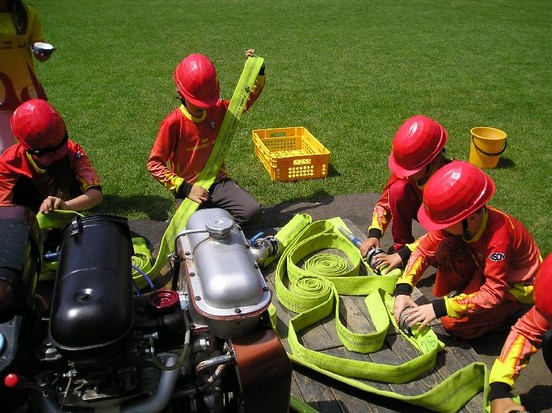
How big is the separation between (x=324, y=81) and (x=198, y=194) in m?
6.33

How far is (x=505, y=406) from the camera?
260 centimetres

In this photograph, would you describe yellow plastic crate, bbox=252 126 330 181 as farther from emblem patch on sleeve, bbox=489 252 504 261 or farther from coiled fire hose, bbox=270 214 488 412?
emblem patch on sleeve, bbox=489 252 504 261

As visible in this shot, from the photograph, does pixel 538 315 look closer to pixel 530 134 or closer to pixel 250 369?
pixel 250 369

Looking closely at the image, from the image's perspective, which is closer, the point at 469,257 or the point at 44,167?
the point at 469,257

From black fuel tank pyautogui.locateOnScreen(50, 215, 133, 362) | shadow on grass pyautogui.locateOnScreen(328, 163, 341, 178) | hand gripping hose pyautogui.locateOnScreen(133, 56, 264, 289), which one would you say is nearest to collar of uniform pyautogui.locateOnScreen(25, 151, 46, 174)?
hand gripping hose pyautogui.locateOnScreen(133, 56, 264, 289)

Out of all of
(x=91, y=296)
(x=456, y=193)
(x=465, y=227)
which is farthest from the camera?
(x=465, y=227)

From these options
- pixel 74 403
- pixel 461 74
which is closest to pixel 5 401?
pixel 74 403

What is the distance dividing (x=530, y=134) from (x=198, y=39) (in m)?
9.08

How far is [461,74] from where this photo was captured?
1068 centimetres

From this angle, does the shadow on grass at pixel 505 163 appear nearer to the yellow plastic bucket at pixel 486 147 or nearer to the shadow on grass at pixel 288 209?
the yellow plastic bucket at pixel 486 147

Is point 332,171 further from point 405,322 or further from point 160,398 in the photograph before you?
point 160,398

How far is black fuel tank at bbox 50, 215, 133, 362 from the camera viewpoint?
174cm

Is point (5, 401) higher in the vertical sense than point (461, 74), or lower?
higher

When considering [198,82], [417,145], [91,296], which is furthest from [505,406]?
[198,82]
